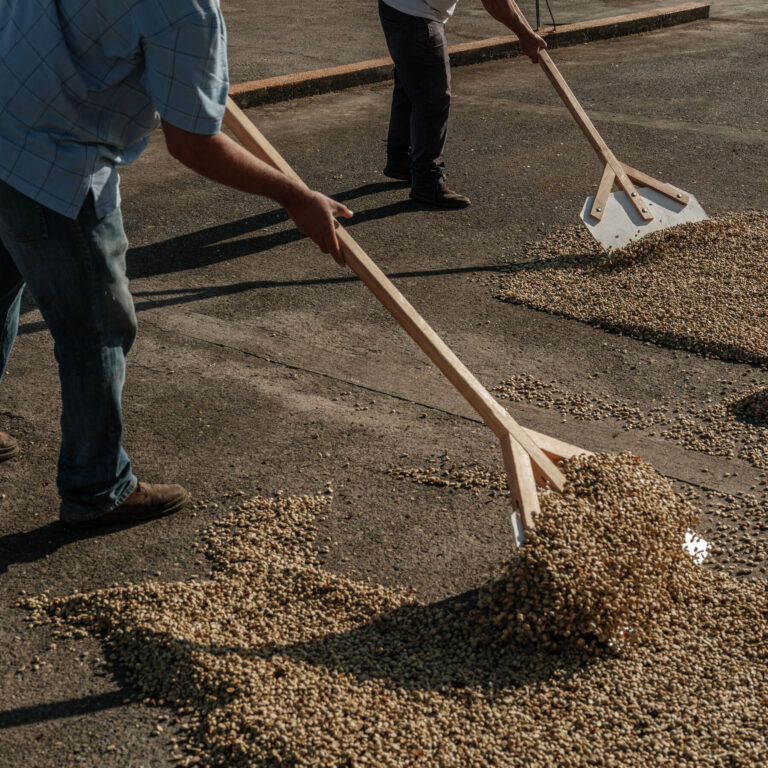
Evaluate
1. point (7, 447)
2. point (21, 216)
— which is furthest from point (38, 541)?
point (21, 216)

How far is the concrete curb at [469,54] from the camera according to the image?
945 cm

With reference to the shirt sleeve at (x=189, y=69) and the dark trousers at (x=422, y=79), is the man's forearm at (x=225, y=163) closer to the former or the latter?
the shirt sleeve at (x=189, y=69)

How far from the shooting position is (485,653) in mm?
2852

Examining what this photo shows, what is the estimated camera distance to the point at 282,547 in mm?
3357

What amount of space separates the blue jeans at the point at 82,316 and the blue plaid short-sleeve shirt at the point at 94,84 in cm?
8

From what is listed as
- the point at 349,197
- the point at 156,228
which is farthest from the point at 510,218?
the point at 156,228

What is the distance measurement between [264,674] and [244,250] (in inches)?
147

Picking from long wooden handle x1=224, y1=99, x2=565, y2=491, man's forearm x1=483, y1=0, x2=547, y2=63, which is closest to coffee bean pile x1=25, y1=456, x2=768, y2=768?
long wooden handle x1=224, y1=99, x2=565, y2=491

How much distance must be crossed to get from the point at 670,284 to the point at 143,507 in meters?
3.14

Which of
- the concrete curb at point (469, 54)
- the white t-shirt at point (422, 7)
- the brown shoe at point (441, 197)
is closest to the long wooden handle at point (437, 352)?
the white t-shirt at point (422, 7)

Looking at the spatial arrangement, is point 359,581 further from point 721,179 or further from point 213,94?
point 721,179

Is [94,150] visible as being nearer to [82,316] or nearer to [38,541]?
[82,316]

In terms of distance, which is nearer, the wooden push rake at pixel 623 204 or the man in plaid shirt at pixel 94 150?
the man in plaid shirt at pixel 94 150

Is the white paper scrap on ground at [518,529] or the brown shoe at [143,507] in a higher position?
the white paper scrap on ground at [518,529]
